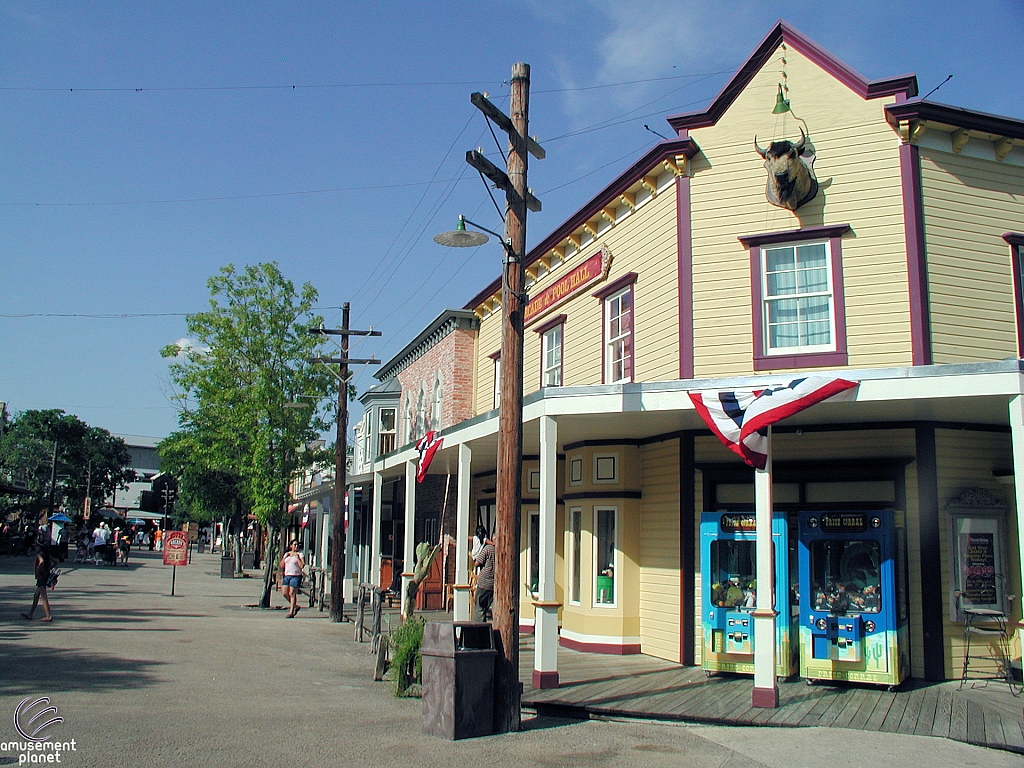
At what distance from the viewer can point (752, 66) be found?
12805mm

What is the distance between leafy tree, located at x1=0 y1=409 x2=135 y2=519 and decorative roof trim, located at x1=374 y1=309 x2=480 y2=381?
34.6 metres

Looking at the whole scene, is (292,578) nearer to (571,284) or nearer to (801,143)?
(571,284)

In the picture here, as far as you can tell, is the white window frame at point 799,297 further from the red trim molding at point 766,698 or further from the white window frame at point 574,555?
the red trim molding at point 766,698

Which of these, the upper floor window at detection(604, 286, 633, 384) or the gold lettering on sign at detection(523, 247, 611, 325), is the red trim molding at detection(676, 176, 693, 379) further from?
the gold lettering on sign at detection(523, 247, 611, 325)

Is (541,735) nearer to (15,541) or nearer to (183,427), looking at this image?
(183,427)

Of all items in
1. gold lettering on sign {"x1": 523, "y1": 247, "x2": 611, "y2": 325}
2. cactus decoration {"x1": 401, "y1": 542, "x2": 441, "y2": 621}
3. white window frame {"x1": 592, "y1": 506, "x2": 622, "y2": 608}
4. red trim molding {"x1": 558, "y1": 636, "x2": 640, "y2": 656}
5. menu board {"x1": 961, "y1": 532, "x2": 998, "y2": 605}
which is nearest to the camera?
menu board {"x1": 961, "y1": 532, "x2": 998, "y2": 605}

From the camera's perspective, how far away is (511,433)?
31.9 ft

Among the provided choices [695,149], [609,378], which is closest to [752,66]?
[695,149]

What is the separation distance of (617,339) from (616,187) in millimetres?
2496

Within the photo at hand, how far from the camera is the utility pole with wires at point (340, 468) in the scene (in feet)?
64.6

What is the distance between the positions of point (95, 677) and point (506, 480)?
591cm

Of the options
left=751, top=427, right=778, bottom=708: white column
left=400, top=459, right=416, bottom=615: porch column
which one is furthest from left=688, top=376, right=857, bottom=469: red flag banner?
left=400, top=459, right=416, bottom=615: porch column

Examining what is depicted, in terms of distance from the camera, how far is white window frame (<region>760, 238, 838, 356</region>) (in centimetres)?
1164

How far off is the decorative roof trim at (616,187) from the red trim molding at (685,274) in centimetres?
43
